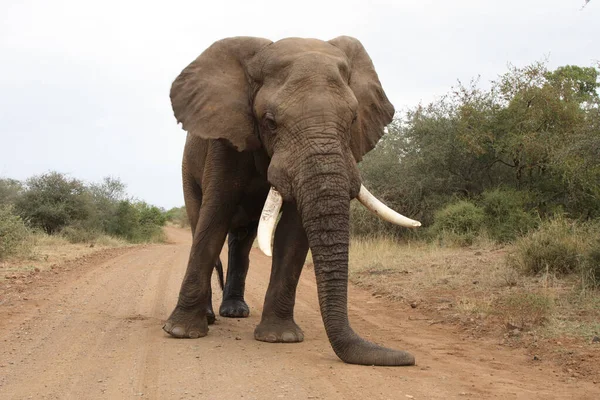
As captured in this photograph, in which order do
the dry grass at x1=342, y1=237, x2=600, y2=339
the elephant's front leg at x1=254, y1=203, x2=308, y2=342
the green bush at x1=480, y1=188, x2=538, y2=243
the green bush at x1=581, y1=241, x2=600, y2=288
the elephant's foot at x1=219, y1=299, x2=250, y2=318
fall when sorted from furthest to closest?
the green bush at x1=480, y1=188, x2=538, y2=243
the green bush at x1=581, y1=241, x2=600, y2=288
the elephant's foot at x1=219, y1=299, x2=250, y2=318
the dry grass at x1=342, y1=237, x2=600, y2=339
the elephant's front leg at x1=254, y1=203, x2=308, y2=342

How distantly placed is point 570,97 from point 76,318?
48.7ft

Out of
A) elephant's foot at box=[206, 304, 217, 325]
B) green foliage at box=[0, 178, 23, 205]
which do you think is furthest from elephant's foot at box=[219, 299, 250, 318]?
green foliage at box=[0, 178, 23, 205]

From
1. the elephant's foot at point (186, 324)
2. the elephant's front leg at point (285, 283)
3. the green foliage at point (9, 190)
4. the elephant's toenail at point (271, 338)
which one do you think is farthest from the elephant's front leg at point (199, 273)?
the green foliage at point (9, 190)

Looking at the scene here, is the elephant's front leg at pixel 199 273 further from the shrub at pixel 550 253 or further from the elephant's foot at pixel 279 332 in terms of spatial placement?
the shrub at pixel 550 253

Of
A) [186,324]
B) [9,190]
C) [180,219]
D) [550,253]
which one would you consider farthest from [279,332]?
[180,219]

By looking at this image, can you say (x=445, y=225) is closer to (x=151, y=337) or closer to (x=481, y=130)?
(x=481, y=130)

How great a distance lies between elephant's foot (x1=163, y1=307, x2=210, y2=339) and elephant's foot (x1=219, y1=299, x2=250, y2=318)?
1.60 metres

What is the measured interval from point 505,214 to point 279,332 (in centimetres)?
1159

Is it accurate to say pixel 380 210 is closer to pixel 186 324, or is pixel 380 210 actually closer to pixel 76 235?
pixel 186 324

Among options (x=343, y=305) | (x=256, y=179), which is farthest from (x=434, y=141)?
(x=343, y=305)

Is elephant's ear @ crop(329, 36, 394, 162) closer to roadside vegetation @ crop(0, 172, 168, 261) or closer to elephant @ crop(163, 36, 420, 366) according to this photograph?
elephant @ crop(163, 36, 420, 366)

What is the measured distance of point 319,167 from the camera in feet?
17.2

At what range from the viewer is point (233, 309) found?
8180mm

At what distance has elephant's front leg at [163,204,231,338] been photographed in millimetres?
6492
